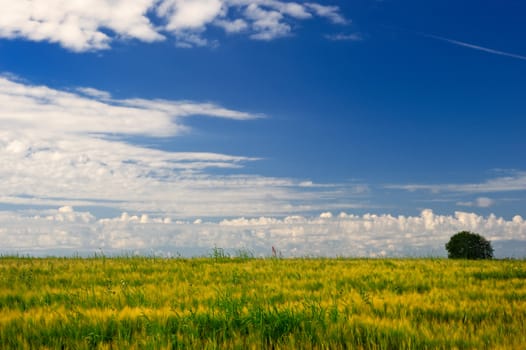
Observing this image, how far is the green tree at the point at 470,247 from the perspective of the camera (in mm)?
28656

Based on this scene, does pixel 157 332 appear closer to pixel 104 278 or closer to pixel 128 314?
pixel 128 314

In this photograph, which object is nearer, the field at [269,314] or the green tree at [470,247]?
the field at [269,314]

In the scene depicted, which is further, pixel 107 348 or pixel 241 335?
pixel 241 335

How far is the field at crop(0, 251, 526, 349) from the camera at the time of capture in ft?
20.8

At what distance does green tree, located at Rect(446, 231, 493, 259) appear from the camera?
94.0ft

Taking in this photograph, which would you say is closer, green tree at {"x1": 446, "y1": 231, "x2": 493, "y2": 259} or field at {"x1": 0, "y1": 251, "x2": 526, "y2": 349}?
field at {"x1": 0, "y1": 251, "x2": 526, "y2": 349}

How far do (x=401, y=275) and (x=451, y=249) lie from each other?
18374 mm

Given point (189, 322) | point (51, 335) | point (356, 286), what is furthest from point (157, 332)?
point (356, 286)

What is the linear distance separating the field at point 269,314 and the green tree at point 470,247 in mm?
17462

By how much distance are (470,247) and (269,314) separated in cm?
2484

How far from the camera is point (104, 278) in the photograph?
42.4 ft

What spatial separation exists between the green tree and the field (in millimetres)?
17462

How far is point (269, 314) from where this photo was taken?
23.6ft

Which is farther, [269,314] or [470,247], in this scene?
[470,247]
